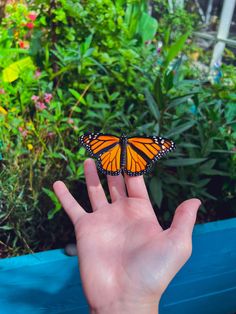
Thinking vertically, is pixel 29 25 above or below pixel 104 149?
above

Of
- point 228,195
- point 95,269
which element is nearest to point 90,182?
point 95,269

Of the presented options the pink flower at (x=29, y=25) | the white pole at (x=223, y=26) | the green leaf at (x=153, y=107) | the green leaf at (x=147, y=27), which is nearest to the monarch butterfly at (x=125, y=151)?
the green leaf at (x=153, y=107)

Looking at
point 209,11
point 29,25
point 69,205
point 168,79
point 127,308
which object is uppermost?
point 209,11

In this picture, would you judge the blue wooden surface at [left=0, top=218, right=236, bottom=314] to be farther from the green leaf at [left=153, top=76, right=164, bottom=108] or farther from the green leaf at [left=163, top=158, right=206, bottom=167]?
the green leaf at [left=153, top=76, right=164, bottom=108]

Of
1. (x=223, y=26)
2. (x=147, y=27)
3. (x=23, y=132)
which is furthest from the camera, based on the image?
(x=223, y=26)

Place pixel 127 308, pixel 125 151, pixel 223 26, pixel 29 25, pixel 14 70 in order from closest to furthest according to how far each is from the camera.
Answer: pixel 127 308
pixel 125 151
pixel 14 70
pixel 29 25
pixel 223 26

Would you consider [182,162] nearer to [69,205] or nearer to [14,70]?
[69,205]

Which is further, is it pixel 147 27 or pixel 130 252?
pixel 147 27

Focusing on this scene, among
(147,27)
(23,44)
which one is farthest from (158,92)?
(147,27)
